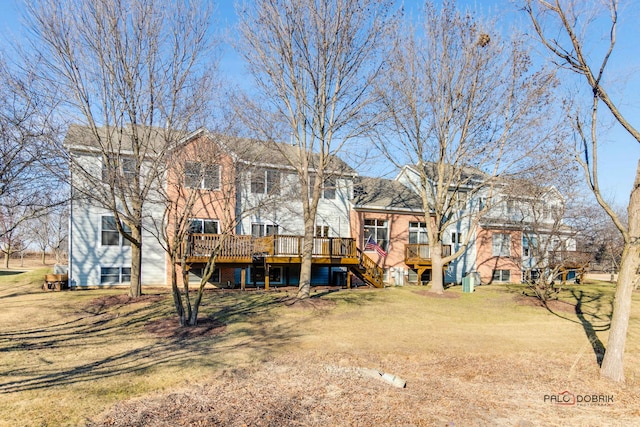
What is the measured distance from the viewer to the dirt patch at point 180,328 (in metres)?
10.5

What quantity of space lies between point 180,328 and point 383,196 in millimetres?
16837

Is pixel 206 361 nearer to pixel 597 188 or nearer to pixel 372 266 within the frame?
pixel 597 188

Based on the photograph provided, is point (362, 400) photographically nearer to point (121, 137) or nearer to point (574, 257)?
point (121, 137)

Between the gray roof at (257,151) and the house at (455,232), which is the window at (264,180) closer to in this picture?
the gray roof at (257,151)

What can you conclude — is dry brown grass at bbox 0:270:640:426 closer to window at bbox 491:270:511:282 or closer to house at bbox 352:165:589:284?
house at bbox 352:165:589:284

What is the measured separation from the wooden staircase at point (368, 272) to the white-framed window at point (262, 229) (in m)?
4.47

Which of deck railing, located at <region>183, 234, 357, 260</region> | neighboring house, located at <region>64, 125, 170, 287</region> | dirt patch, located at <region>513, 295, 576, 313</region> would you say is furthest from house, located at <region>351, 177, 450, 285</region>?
neighboring house, located at <region>64, 125, 170, 287</region>

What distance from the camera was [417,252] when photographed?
78.6ft

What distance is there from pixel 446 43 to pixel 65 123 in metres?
14.3

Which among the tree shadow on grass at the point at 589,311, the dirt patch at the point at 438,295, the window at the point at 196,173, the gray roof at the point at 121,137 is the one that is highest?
the gray roof at the point at 121,137

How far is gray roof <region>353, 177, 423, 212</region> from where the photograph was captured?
2410cm

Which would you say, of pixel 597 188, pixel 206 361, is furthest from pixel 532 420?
pixel 206 361

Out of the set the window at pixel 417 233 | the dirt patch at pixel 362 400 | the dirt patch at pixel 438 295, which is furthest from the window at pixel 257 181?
the window at pixel 417 233

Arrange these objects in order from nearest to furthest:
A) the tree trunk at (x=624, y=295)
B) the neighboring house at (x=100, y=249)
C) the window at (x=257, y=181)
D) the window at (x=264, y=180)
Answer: the tree trunk at (x=624, y=295)
the window at (x=264, y=180)
the window at (x=257, y=181)
the neighboring house at (x=100, y=249)
